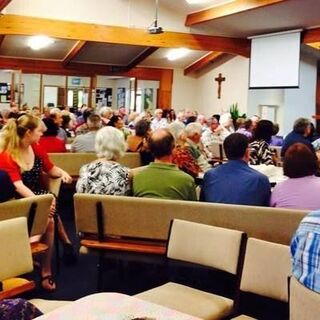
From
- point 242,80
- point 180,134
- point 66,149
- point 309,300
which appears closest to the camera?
point 309,300

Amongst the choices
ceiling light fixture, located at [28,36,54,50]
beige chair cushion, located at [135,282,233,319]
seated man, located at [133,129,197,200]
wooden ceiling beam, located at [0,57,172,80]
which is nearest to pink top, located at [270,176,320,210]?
seated man, located at [133,129,197,200]

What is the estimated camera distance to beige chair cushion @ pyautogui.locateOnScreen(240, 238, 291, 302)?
243 centimetres

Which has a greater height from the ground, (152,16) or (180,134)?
(152,16)

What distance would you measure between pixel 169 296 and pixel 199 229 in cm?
37

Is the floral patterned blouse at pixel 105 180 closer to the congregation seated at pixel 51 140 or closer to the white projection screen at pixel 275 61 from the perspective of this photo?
the congregation seated at pixel 51 140

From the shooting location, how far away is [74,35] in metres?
9.63

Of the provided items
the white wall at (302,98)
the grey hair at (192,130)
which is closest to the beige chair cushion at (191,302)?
the grey hair at (192,130)

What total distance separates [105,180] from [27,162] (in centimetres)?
69

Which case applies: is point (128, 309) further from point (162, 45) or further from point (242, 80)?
point (242, 80)

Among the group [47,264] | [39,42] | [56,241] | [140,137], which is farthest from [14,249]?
[39,42]

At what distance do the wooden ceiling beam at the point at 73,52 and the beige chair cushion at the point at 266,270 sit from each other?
9.45 meters

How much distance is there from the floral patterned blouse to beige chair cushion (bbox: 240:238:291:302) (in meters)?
1.43

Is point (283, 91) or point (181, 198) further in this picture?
point (283, 91)

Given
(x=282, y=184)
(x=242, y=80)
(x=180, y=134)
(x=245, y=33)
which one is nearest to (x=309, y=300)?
(x=282, y=184)
